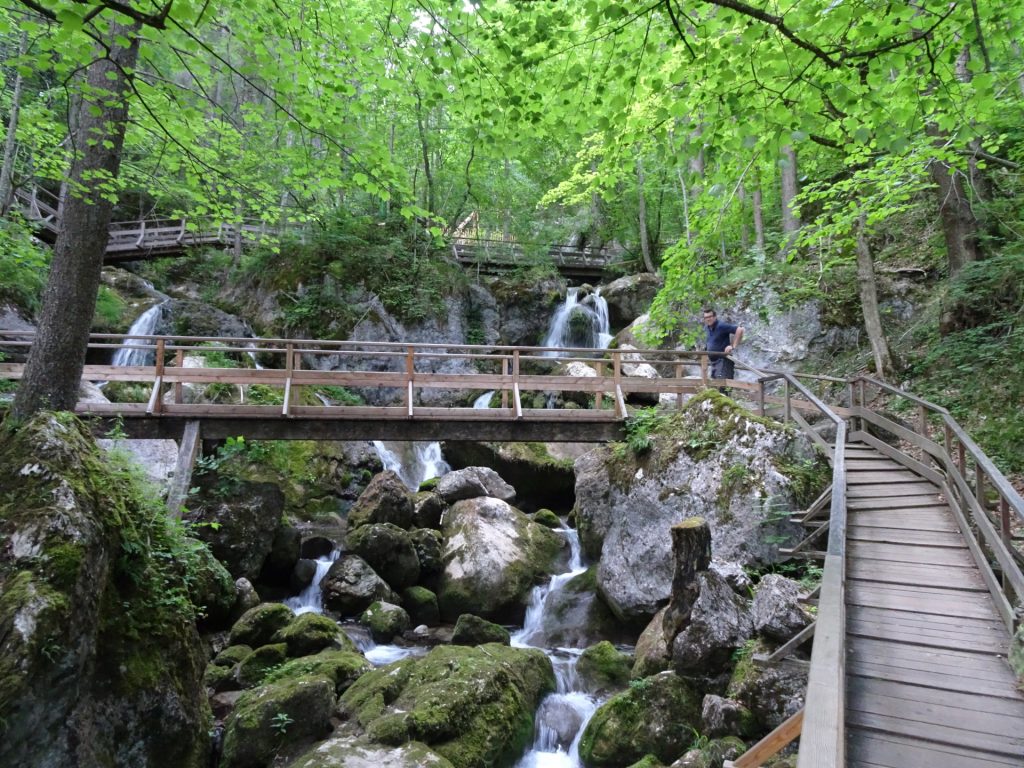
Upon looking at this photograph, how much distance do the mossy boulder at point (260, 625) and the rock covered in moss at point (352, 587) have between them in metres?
1.47

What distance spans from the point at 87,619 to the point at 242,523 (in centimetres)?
681

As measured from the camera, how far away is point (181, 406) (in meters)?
9.49

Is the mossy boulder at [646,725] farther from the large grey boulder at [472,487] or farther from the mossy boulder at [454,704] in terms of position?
the large grey boulder at [472,487]

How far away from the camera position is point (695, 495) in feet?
27.3

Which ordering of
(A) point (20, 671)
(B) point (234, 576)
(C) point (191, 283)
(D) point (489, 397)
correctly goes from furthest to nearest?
(C) point (191, 283) → (D) point (489, 397) → (B) point (234, 576) → (A) point (20, 671)

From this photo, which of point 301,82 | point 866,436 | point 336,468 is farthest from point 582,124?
point 336,468

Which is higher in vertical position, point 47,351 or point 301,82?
point 301,82

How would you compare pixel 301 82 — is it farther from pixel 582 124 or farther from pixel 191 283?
pixel 191 283

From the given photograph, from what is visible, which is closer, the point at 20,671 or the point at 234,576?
the point at 20,671

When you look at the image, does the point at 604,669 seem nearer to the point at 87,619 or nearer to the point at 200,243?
the point at 87,619

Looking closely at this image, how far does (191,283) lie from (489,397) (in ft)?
42.3

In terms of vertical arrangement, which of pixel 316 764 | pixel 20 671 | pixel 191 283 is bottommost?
pixel 316 764

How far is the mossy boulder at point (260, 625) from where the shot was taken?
26.0ft

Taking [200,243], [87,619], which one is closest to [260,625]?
[87,619]
